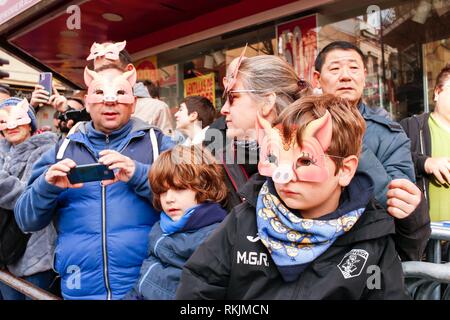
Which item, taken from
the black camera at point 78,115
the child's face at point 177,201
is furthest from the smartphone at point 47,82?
the child's face at point 177,201

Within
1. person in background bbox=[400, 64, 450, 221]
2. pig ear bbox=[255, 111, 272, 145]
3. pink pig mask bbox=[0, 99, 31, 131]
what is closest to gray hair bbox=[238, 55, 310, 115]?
pig ear bbox=[255, 111, 272, 145]

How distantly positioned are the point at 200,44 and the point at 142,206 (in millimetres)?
5008

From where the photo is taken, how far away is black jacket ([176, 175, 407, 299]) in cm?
127

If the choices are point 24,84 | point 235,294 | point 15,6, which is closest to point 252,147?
point 235,294

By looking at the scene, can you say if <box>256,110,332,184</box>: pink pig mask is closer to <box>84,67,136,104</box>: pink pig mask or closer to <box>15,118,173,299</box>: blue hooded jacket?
<box>15,118,173,299</box>: blue hooded jacket

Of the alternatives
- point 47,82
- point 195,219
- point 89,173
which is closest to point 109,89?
point 89,173

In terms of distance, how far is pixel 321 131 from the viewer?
129cm

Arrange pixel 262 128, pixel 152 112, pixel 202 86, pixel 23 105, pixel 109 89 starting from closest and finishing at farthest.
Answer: pixel 262 128
pixel 109 89
pixel 23 105
pixel 152 112
pixel 202 86

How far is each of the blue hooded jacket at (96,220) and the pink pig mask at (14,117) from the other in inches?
29.4

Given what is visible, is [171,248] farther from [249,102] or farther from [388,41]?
[388,41]

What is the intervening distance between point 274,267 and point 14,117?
207 centimetres

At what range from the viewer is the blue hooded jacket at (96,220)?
1.88 metres

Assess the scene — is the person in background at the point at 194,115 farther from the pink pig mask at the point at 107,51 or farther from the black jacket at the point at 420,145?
the black jacket at the point at 420,145
